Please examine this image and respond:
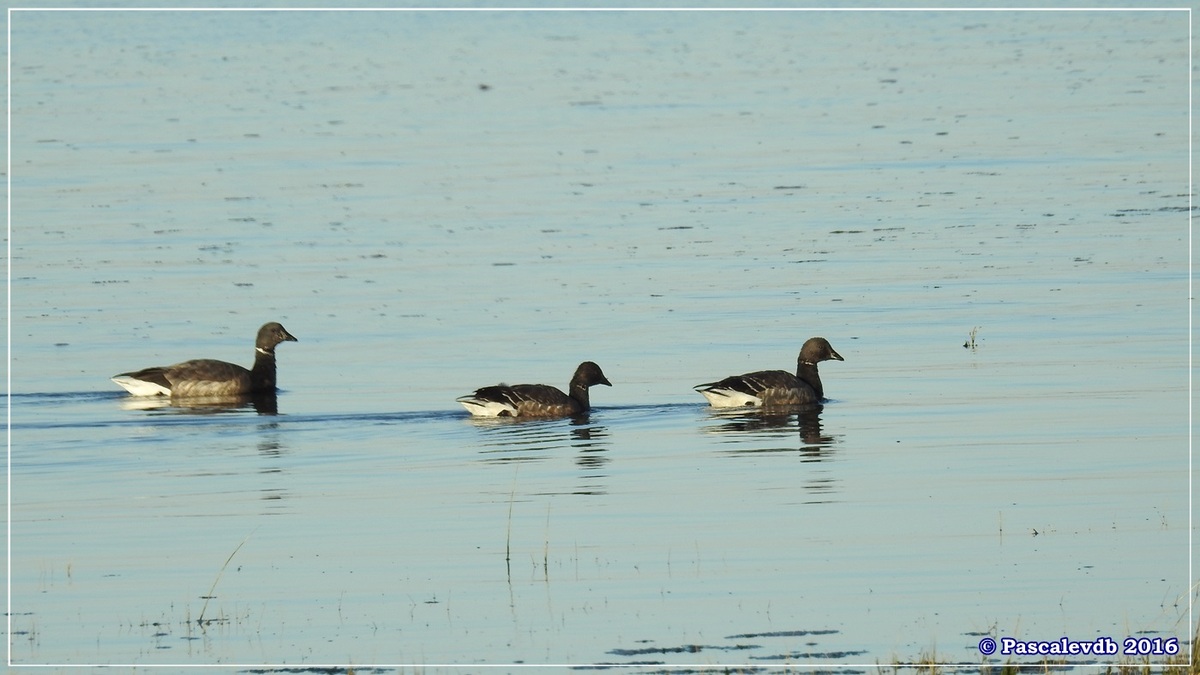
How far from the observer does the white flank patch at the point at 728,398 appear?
18.7 meters

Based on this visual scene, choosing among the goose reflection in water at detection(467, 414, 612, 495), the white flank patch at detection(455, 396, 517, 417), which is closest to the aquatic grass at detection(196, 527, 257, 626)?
the goose reflection in water at detection(467, 414, 612, 495)

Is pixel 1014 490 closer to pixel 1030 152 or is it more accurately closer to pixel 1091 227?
pixel 1091 227

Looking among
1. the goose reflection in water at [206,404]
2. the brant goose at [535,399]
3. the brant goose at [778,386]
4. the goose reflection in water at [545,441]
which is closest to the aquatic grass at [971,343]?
the brant goose at [778,386]

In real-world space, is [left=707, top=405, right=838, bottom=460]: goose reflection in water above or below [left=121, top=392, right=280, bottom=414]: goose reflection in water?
below

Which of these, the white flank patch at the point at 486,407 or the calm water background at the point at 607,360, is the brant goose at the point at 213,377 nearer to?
the calm water background at the point at 607,360

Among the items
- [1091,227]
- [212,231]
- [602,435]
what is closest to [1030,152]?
[1091,227]

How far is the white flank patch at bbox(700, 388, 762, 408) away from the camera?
737 inches

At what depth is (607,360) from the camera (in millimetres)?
21094

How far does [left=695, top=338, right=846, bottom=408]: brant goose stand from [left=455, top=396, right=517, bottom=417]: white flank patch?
5.89ft

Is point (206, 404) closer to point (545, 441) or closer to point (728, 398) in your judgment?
point (545, 441)

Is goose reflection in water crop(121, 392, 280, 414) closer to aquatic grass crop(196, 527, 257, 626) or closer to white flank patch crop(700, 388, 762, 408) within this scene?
white flank patch crop(700, 388, 762, 408)

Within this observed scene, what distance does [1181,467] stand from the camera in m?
15.2

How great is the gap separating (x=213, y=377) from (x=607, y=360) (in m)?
4.07

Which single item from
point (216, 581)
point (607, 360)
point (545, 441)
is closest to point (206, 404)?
point (607, 360)
